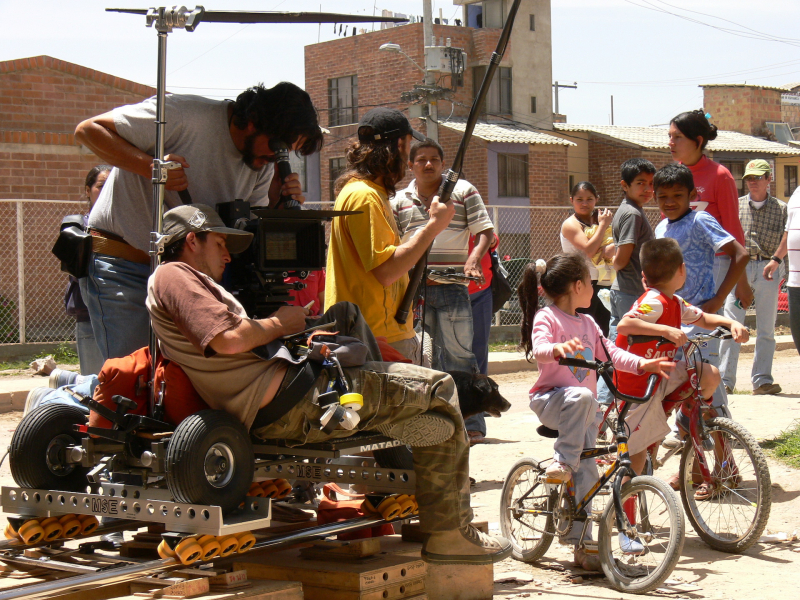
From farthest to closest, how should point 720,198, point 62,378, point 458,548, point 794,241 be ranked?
point 794,241
point 720,198
point 62,378
point 458,548

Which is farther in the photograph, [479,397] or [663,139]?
[663,139]

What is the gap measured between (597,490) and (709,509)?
0.99 m

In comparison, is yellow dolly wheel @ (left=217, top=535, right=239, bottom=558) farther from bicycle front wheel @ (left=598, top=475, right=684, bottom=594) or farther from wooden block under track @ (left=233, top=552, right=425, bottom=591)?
bicycle front wheel @ (left=598, top=475, right=684, bottom=594)

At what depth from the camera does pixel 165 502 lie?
316cm

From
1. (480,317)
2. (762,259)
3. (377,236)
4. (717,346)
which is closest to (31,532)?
(377,236)

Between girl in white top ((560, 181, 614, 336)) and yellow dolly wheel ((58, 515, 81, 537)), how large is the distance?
4.87 m

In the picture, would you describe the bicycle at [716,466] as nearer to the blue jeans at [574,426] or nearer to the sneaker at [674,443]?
the sneaker at [674,443]

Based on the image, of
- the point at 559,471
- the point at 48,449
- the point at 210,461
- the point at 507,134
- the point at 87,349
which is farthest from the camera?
the point at 507,134

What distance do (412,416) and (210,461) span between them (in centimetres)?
80

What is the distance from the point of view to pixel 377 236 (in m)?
4.18

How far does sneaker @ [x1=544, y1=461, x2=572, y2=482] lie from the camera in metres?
4.31

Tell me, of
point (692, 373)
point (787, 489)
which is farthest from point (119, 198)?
point (787, 489)

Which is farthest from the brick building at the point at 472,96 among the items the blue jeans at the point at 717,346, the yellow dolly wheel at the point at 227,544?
the yellow dolly wheel at the point at 227,544

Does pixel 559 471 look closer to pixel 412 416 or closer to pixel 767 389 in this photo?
pixel 412 416
